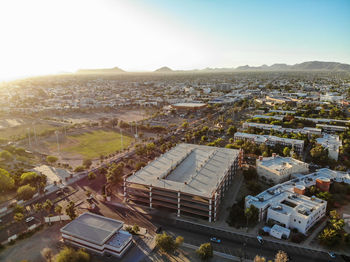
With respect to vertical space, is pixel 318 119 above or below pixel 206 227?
above

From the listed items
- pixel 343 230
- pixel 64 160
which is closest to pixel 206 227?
pixel 343 230

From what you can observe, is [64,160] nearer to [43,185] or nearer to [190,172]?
[43,185]

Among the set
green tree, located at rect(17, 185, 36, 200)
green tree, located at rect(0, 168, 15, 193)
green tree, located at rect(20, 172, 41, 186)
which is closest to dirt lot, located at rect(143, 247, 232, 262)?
green tree, located at rect(17, 185, 36, 200)

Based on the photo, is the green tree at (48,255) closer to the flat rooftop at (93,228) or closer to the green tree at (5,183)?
the flat rooftop at (93,228)

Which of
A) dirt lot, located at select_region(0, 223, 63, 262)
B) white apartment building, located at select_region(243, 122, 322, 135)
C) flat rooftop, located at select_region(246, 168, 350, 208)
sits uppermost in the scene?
white apartment building, located at select_region(243, 122, 322, 135)

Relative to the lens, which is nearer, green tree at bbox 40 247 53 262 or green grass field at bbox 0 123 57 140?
green tree at bbox 40 247 53 262

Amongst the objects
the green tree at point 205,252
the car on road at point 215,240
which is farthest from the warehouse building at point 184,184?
the green tree at point 205,252

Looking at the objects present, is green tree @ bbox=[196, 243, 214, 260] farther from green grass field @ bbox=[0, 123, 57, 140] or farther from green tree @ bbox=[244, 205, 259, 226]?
green grass field @ bbox=[0, 123, 57, 140]
